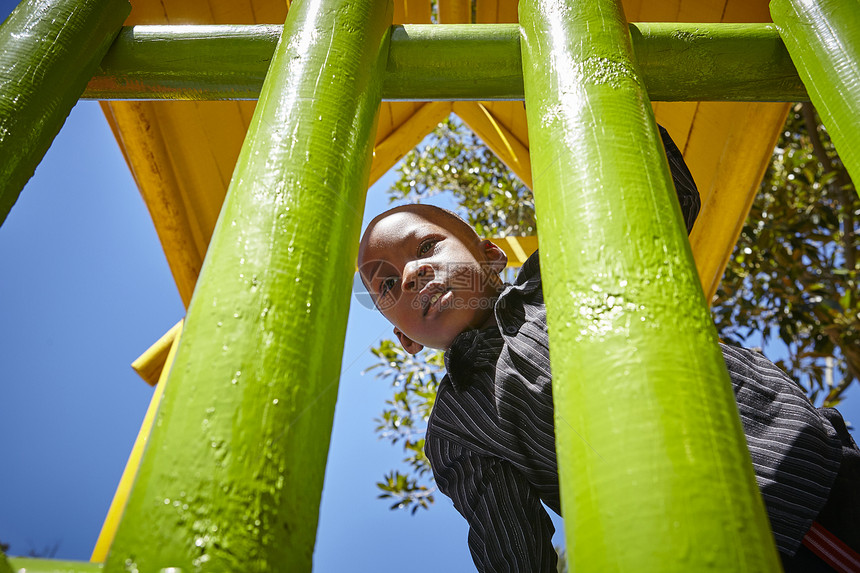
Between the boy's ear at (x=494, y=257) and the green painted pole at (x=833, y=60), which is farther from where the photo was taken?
the boy's ear at (x=494, y=257)

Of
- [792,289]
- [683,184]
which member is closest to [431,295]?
[683,184]

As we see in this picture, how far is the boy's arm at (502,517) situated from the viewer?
1.39 meters

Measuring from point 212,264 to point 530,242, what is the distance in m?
2.68

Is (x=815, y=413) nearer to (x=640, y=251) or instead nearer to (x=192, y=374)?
(x=640, y=251)

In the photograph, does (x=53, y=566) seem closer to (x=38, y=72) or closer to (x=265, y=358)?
(x=265, y=358)

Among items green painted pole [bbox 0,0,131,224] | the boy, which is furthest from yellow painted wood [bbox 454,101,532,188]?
green painted pole [bbox 0,0,131,224]

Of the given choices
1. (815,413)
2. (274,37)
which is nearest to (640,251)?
(815,413)

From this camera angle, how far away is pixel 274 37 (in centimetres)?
124

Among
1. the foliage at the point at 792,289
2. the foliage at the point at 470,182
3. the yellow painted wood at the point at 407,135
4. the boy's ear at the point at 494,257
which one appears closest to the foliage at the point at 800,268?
the foliage at the point at 792,289

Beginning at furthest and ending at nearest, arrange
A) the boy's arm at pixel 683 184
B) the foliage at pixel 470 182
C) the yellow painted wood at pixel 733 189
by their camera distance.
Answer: the foliage at pixel 470 182 → the yellow painted wood at pixel 733 189 → the boy's arm at pixel 683 184

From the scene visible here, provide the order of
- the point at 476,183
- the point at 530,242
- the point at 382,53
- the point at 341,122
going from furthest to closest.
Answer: the point at 476,183 < the point at 530,242 < the point at 382,53 < the point at 341,122

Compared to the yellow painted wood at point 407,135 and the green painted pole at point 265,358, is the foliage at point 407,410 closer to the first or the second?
the yellow painted wood at point 407,135

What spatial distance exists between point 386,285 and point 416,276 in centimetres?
17

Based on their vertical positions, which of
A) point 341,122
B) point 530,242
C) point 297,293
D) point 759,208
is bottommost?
point 297,293
